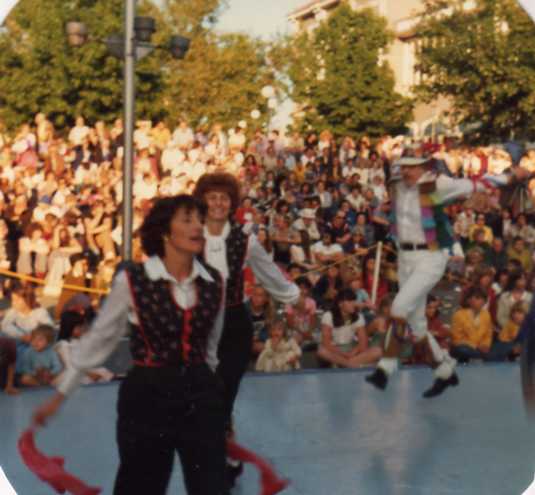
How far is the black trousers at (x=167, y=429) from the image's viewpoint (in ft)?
10.1

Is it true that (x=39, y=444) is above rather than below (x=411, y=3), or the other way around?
below

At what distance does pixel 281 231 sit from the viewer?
6.73 m

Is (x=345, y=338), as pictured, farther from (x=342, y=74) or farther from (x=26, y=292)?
(x=26, y=292)

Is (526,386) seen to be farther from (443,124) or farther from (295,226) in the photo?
(295,226)

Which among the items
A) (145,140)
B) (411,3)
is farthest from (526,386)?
(411,3)

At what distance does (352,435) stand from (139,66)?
1.89 metres

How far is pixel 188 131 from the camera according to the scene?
5793 mm

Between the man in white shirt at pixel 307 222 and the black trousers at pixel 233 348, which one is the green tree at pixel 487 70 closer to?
the man in white shirt at pixel 307 222

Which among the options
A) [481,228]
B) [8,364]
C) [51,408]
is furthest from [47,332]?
[481,228]

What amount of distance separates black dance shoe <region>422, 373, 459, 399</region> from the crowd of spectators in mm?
347

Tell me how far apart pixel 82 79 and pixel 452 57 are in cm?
196

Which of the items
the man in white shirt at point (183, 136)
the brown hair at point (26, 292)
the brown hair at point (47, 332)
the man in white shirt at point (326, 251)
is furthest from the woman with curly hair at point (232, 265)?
the man in white shirt at point (326, 251)

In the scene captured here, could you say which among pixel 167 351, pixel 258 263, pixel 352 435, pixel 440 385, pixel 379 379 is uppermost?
pixel 258 263

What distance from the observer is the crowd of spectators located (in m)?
5.90
